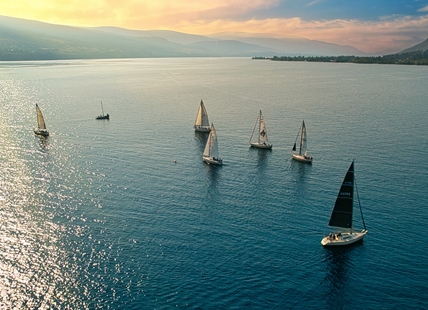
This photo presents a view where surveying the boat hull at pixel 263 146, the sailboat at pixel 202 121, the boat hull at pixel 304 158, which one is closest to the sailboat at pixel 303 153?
the boat hull at pixel 304 158

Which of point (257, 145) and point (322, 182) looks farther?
point (257, 145)

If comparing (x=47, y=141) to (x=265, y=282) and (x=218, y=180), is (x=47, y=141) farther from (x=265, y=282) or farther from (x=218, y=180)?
(x=265, y=282)

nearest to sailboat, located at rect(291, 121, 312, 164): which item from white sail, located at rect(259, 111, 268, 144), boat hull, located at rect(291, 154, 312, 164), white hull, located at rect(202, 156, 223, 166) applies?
boat hull, located at rect(291, 154, 312, 164)

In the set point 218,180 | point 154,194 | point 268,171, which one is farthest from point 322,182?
point 154,194

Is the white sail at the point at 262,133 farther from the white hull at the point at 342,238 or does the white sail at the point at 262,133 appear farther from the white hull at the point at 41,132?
the white hull at the point at 41,132

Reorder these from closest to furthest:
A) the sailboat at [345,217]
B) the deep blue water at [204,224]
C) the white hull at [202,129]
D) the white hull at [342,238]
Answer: the deep blue water at [204,224], the white hull at [342,238], the sailboat at [345,217], the white hull at [202,129]

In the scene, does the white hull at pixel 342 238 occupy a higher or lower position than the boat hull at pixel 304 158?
lower

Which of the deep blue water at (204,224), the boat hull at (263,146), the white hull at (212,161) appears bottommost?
the deep blue water at (204,224)
